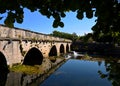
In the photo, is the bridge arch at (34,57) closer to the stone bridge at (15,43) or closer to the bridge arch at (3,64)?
the stone bridge at (15,43)

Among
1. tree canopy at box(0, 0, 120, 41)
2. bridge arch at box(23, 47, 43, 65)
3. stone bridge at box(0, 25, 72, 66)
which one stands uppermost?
tree canopy at box(0, 0, 120, 41)

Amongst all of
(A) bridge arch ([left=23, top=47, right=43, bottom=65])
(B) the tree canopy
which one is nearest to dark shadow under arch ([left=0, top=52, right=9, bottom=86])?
(A) bridge arch ([left=23, top=47, right=43, bottom=65])

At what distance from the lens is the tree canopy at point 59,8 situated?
13.4 feet

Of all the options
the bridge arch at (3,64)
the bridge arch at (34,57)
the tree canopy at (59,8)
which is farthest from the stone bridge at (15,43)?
the tree canopy at (59,8)

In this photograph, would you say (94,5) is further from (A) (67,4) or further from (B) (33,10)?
(B) (33,10)

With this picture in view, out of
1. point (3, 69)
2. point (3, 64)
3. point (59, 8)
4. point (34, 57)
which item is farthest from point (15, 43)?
point (59, 8)

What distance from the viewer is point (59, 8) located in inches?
176

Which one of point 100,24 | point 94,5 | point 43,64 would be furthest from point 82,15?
point 43,64

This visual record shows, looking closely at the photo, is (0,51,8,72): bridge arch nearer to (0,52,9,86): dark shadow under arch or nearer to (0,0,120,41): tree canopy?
(0,52,9,86): dark shadow under arch

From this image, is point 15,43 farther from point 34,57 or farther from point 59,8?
point 59,8

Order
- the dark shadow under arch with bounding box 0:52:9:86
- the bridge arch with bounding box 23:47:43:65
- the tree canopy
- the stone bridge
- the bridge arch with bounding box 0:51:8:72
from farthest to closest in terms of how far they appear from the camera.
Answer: the bridge arch with bounding box 23:47:43:65 → the bridge arch with bounding box 0:51:8:72 → the dark shadow under arch with bounding box 0:52:9:86 → the stone bridge → the tree canopy

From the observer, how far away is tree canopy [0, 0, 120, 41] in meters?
4.09

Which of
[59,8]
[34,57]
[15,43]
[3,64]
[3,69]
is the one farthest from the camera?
[34,57]

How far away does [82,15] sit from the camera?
14.6 feet
